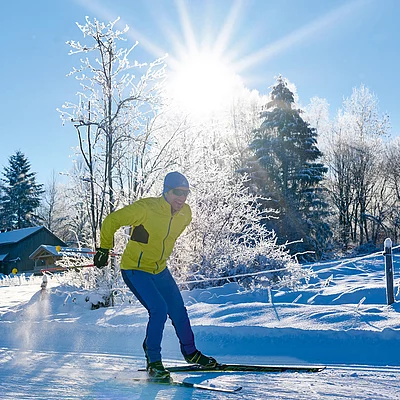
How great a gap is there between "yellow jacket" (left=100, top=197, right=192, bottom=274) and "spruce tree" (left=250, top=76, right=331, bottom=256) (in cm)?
2108

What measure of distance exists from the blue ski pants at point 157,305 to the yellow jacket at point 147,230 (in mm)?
80

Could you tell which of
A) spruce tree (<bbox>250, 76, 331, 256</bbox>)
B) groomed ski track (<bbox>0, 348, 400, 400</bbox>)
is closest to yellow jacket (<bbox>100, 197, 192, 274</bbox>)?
groomed ski track (<bbox>0, 348, 400, 400</bbox>)

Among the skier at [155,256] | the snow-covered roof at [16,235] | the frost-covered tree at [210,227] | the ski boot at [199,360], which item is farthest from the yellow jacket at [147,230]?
the snow-covered roof at [16,235]

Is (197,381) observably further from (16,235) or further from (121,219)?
(16,235)

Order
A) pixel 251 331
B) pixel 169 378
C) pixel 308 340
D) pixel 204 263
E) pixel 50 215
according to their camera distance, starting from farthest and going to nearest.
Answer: pixel 50 215, pixel 204 263, pixel 251 331, pixel 308 340, pixel 169 378

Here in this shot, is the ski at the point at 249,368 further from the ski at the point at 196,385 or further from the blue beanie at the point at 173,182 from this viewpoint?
the blue beanie at the point at 173,182

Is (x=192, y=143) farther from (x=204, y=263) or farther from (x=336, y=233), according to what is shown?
(x=336, y=233)

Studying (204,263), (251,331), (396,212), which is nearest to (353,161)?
(396,212)

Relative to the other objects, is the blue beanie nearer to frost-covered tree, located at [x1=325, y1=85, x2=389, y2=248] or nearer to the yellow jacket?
the yellow jacket

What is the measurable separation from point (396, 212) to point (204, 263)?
24975mm

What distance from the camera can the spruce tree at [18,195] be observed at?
147 feet

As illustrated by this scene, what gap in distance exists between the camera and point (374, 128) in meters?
31.1

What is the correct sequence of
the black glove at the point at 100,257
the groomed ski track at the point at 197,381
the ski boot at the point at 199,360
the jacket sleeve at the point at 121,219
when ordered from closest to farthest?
the groomed ski track at the point at 197,381, the jacket sleeve at the point at 121,219, the black glove at the point at 100,257, the ski boot at the point at 199,360

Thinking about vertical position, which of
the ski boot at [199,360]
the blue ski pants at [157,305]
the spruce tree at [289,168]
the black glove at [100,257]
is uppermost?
the spruce tree at [289,168]
